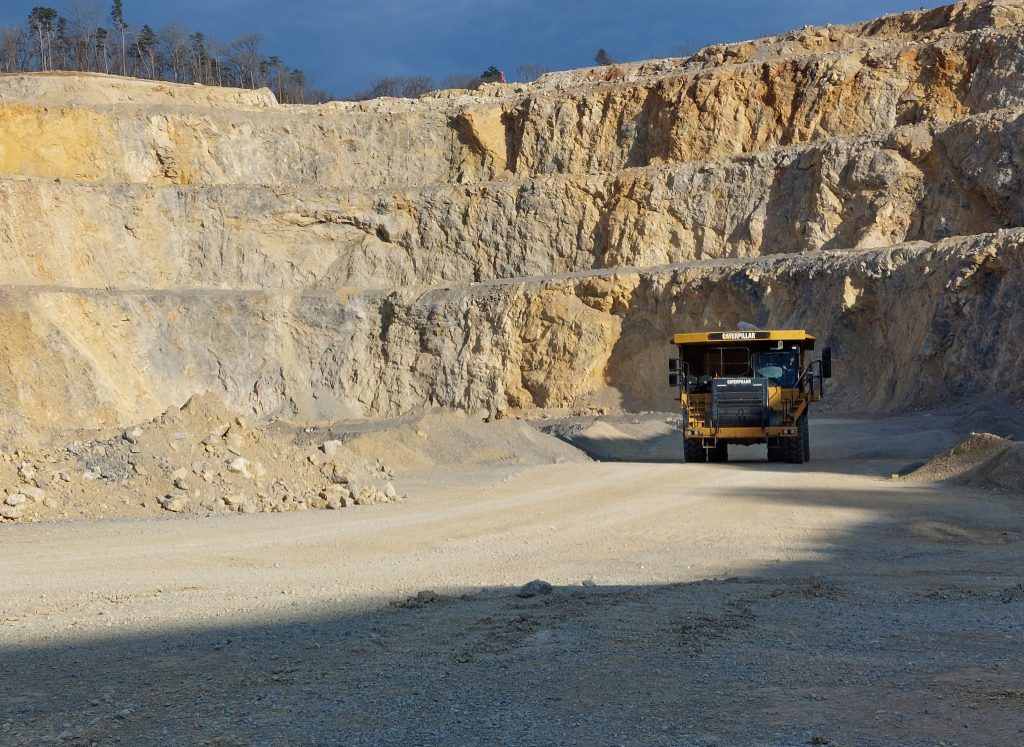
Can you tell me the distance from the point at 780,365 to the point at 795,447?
1737 mm

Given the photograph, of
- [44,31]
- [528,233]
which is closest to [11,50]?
[44,31]

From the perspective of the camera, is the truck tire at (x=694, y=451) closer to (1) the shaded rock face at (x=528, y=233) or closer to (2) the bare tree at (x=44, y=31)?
(1) the shaded rock face at (x=528, y=233)

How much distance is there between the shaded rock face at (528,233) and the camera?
123 feet

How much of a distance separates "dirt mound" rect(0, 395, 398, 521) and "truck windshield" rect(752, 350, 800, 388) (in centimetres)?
880

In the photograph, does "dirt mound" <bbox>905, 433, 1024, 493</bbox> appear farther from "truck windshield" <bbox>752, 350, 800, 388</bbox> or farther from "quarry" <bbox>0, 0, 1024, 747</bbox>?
"truck windshield" <bbox>752, 350, 800, 388</bbox>

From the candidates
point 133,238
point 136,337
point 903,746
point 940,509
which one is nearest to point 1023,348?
point 940,509

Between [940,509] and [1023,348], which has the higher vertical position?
[1023,348]

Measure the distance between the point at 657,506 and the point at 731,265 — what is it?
25.9m

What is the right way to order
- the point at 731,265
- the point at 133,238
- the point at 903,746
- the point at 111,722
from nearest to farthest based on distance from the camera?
the point at 903,746
the point at 111,722
the point at 731,265
the point at 133,238

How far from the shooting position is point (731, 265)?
1596 inches

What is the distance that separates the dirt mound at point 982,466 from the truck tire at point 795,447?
10.9ft

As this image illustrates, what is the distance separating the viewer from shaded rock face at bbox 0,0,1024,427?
37375 millimetres

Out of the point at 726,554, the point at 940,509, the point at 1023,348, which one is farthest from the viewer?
the point at 1023,348

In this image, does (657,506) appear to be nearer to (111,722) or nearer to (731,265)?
(111,722)
